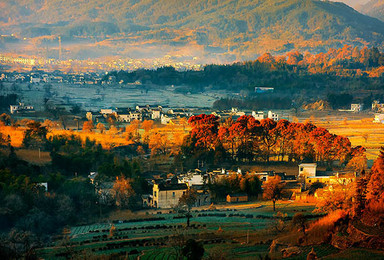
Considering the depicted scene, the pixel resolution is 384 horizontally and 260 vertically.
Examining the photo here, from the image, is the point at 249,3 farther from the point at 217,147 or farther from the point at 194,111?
the point at 217,147

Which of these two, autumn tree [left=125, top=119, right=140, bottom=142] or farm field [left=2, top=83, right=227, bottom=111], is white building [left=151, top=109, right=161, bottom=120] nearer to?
farm field [left=2, top=83, right=227, bottom=111]

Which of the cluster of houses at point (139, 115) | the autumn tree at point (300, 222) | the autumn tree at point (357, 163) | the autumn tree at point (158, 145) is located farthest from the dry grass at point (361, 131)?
the autumn tree at point (300, 222)

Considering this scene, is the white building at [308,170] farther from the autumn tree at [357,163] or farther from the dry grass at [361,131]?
the dry grass at [361,131]

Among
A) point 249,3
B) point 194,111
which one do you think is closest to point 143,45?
point 249,3

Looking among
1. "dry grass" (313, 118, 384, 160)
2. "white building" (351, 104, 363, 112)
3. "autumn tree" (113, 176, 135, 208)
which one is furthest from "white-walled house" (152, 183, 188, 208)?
"white building" (351, 104, 363, 112)

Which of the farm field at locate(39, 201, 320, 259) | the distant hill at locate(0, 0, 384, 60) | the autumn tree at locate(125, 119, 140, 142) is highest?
the distant hill at locate(0, 0, 384, 60)

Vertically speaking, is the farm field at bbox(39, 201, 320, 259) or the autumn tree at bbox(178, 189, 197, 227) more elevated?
the autumn tree at bbox(178, 189, 197, 227)

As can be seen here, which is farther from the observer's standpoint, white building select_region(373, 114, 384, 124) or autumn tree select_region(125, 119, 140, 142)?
white building select_region(373, 114, 384, 124)
